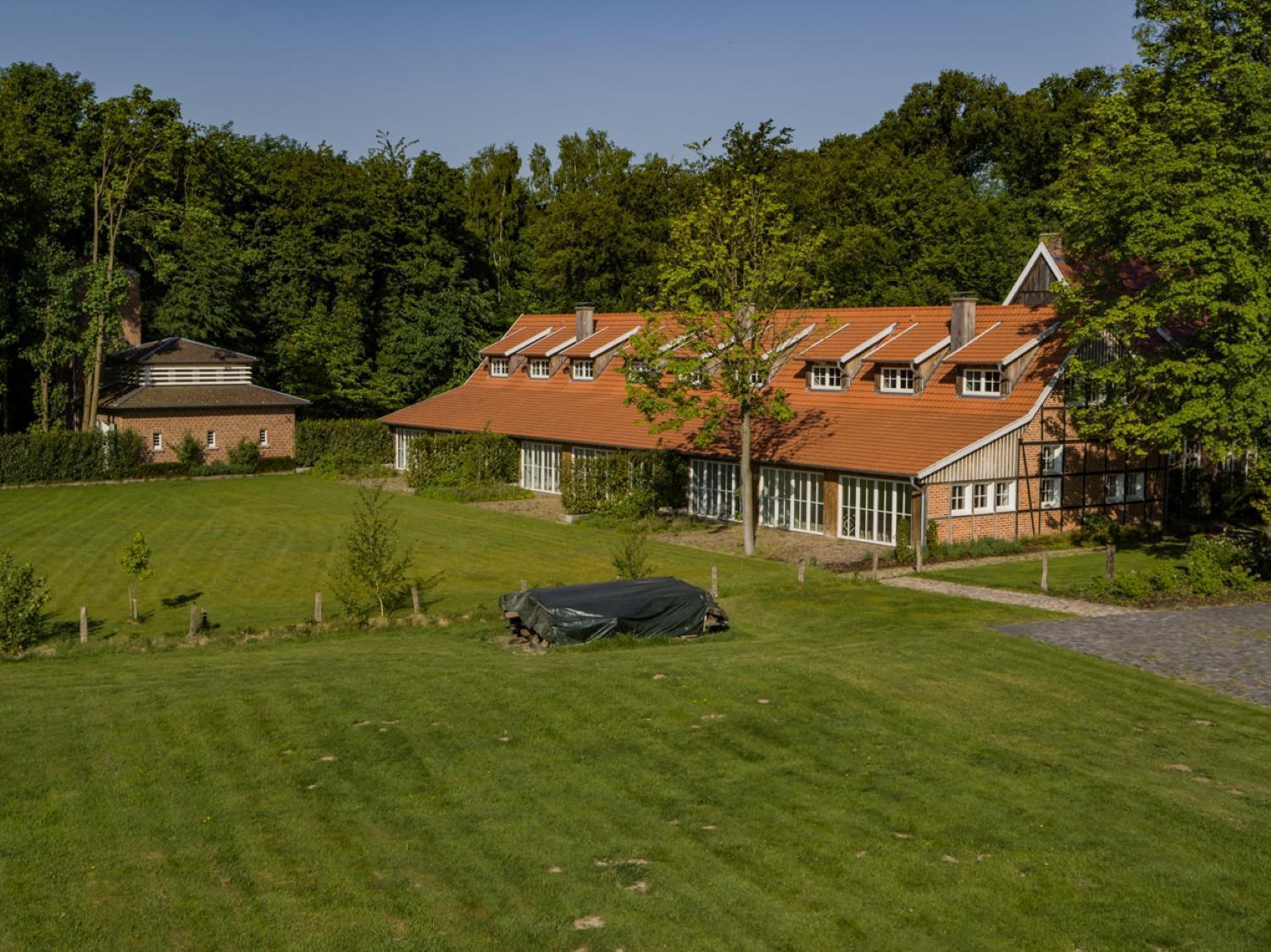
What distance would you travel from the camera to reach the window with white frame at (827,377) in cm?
4544

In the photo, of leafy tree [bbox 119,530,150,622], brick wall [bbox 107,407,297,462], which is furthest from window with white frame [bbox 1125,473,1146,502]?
brick wall [bbox 107,407,297,462]

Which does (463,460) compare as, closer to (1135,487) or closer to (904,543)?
(904,543)

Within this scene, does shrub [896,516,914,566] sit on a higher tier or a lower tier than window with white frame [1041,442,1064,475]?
lower

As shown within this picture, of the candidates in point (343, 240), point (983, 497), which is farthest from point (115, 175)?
point (983, 497)

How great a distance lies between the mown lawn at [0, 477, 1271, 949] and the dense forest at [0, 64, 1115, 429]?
41.0 m

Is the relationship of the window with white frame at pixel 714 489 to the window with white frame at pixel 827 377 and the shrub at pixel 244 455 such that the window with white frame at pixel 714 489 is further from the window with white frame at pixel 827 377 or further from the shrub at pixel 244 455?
the shrub at pixel 244 455

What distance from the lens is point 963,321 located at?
42.9 meters

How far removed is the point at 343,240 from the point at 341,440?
13.5 metres

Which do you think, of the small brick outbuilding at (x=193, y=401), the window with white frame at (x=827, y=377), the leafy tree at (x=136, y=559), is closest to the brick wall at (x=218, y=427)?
the small brick outbuilding at (x=193, y=401)

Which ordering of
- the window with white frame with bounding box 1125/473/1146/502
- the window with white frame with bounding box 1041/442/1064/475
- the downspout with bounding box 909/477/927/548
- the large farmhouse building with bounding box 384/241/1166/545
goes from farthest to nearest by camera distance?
the window with white frame with bounding box 1125/473/1146/502 < the window with white frame with bounding box 1041/442/1064/475 < the large farmhouse building with bounding box 384/241/1166/545 < the downspout with bounding box 909/477/927/548

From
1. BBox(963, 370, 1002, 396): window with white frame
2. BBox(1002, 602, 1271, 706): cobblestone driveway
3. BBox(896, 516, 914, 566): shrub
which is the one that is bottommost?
BBox(1002, 602, 1271, 706): cobblestone driveway

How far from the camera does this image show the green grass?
1260 inches

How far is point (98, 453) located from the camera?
191 ft

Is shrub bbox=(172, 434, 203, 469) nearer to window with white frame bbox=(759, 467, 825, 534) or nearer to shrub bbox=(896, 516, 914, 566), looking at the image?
window with white frame bbox=(759, 467, 825, 534)
